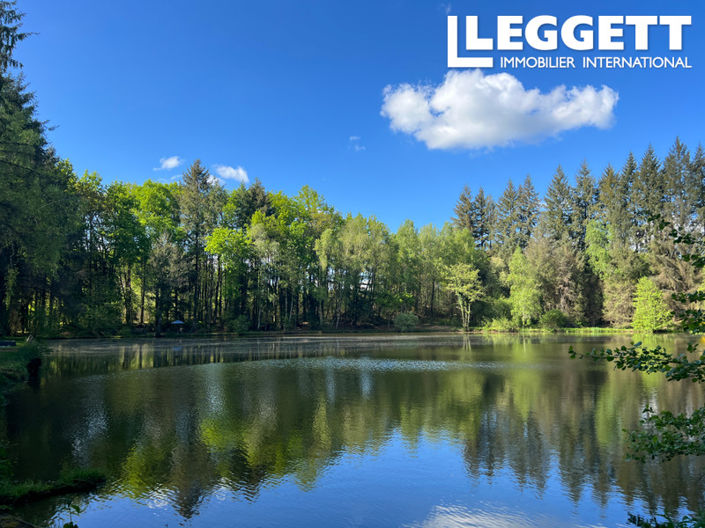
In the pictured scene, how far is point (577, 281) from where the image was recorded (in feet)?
217

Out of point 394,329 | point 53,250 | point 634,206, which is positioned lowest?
point 394,329

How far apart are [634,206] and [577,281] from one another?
593 inches

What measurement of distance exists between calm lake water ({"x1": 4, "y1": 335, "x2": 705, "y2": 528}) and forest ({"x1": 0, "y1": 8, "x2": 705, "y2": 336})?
2701cm

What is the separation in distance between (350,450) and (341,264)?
49060 mm

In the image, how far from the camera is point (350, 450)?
10.8 m

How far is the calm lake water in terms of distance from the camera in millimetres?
7699

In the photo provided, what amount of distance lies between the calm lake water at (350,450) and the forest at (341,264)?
A: 27.0m

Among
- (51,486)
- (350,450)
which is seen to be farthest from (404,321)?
(51,486)

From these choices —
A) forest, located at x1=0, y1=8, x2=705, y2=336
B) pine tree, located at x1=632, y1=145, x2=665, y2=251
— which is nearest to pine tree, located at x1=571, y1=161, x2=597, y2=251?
forest, located at x1=0, y1=8, x2=705, y2=336

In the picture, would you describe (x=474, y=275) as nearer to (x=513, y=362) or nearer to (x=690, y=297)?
(x=513, y=362)

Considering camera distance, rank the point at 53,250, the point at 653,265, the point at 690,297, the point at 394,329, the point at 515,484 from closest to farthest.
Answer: the point at 690,297
the point at 515,484
the point at 53,250
the point at 653,265
the point at 394,329

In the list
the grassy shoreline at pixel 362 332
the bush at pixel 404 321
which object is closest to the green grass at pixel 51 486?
the grassy shoreline at pixel 362 332

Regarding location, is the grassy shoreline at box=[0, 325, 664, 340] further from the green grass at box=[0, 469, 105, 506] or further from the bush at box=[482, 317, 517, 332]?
the green grass at box=[0, 469, 105, 506]

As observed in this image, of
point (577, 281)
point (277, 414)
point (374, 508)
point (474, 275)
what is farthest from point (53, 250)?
point (577, 281)
